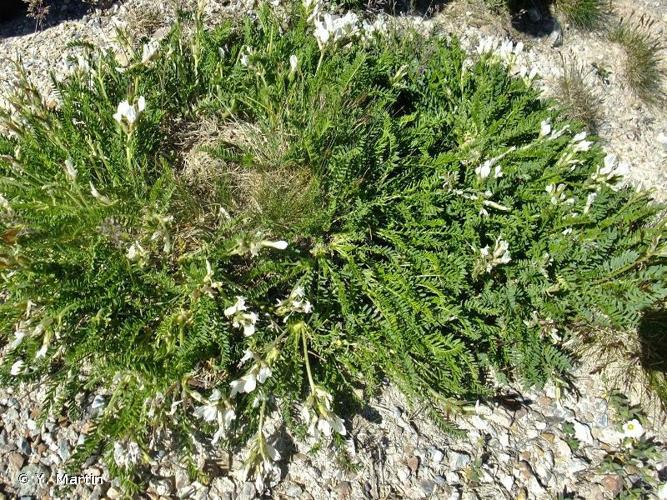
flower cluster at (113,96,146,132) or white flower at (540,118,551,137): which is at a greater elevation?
flower cluster at (113,96,146,132)

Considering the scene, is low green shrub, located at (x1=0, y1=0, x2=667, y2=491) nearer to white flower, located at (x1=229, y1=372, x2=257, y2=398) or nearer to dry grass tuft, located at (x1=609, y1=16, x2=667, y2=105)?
white flower, located at (x1=229, y1=372, x2=257, y2=398)

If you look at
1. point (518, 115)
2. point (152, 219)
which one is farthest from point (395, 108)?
point (152, 219)

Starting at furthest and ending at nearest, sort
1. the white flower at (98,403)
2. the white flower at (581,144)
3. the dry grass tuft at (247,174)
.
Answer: the white flower at (581,144) < the dry grass tuft at (247,174) < the white flower at (98,403)

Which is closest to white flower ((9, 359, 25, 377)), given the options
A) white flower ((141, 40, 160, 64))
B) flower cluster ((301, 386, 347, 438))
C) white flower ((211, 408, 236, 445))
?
white flower ((211, 408, 236, 445))

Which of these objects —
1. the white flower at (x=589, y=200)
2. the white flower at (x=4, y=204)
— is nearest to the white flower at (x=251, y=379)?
the white flower at (x=4, y=204)

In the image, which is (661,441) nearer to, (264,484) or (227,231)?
(264,484)

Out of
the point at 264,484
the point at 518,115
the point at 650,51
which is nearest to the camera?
the point at 264,484

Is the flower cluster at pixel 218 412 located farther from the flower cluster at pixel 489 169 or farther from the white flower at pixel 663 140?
the white flower at pixel 663 140
